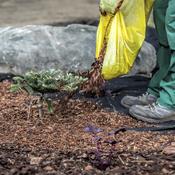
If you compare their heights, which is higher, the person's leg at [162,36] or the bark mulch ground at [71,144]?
the person's leg at [162,36]

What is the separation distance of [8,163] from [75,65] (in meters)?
2.46

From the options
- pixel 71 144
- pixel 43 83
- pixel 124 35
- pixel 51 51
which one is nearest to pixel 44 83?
pixel 43 83

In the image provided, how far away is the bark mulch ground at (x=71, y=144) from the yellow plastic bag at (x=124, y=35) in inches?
14.9

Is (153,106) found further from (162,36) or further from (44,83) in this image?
(44,83)

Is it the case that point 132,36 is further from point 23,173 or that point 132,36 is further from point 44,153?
point 23,173

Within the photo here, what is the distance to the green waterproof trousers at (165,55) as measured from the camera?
186 inches

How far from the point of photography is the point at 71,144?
4.25m

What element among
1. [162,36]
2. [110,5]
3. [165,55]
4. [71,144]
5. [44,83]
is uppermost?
[110,5]

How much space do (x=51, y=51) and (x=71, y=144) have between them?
2174 millimetres

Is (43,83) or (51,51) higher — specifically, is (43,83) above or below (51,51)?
above

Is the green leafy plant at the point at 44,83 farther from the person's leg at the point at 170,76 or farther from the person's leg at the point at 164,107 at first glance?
the person's leg at the point at 170,76

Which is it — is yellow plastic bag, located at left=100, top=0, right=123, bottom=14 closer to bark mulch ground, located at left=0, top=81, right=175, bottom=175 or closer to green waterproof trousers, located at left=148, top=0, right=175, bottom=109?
green waterproof trousers, located at left=148, top=0, right=175, bottom=109

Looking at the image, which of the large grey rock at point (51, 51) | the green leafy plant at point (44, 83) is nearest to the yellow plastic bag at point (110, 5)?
the green leafy plant at point (44, 83)

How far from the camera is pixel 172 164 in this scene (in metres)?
3.94
